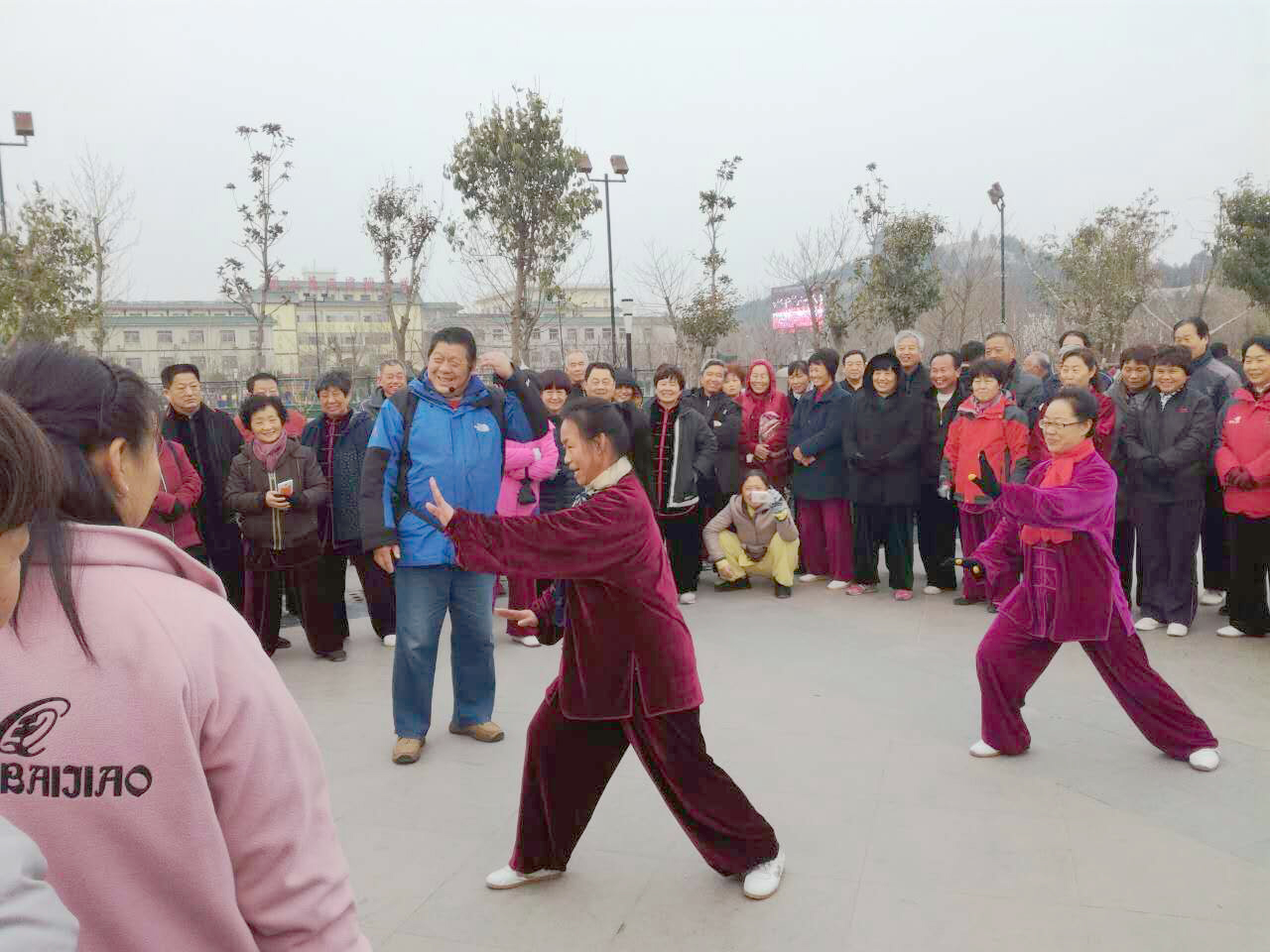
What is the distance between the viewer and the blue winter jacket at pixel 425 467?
4367mm

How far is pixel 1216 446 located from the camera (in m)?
6.19

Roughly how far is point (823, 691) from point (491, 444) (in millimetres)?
2235

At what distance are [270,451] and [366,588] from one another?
1.11 metres

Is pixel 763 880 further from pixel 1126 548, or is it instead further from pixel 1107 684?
pixel 1126 548

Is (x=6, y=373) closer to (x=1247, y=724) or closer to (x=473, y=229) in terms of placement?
(x=1247, y=724)

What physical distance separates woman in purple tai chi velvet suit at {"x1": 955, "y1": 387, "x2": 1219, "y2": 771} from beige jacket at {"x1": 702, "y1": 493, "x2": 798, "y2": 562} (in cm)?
346

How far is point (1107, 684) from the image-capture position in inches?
166

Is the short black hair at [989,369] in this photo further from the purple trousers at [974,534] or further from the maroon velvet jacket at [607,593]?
the maroon velvet jacket at [607,593]

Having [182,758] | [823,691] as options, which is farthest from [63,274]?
[182,758]

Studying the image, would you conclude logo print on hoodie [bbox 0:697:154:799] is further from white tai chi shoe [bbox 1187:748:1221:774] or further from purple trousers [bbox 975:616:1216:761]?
white tai chi shoe [bbox 1187:748:1221:774]

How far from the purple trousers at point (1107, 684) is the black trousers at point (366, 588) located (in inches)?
149

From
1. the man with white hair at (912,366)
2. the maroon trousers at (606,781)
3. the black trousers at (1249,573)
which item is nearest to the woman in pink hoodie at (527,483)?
the man with white hair at (912,366)

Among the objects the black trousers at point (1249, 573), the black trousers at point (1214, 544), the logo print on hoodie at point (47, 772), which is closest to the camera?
the logo print on hoodie at point (47, 772)

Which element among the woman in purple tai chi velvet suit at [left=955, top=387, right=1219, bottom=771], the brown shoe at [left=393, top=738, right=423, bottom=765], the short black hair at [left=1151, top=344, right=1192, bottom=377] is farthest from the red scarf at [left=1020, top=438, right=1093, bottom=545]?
the brown shoe at [left=393, top=738, right=423, bottom=765]
